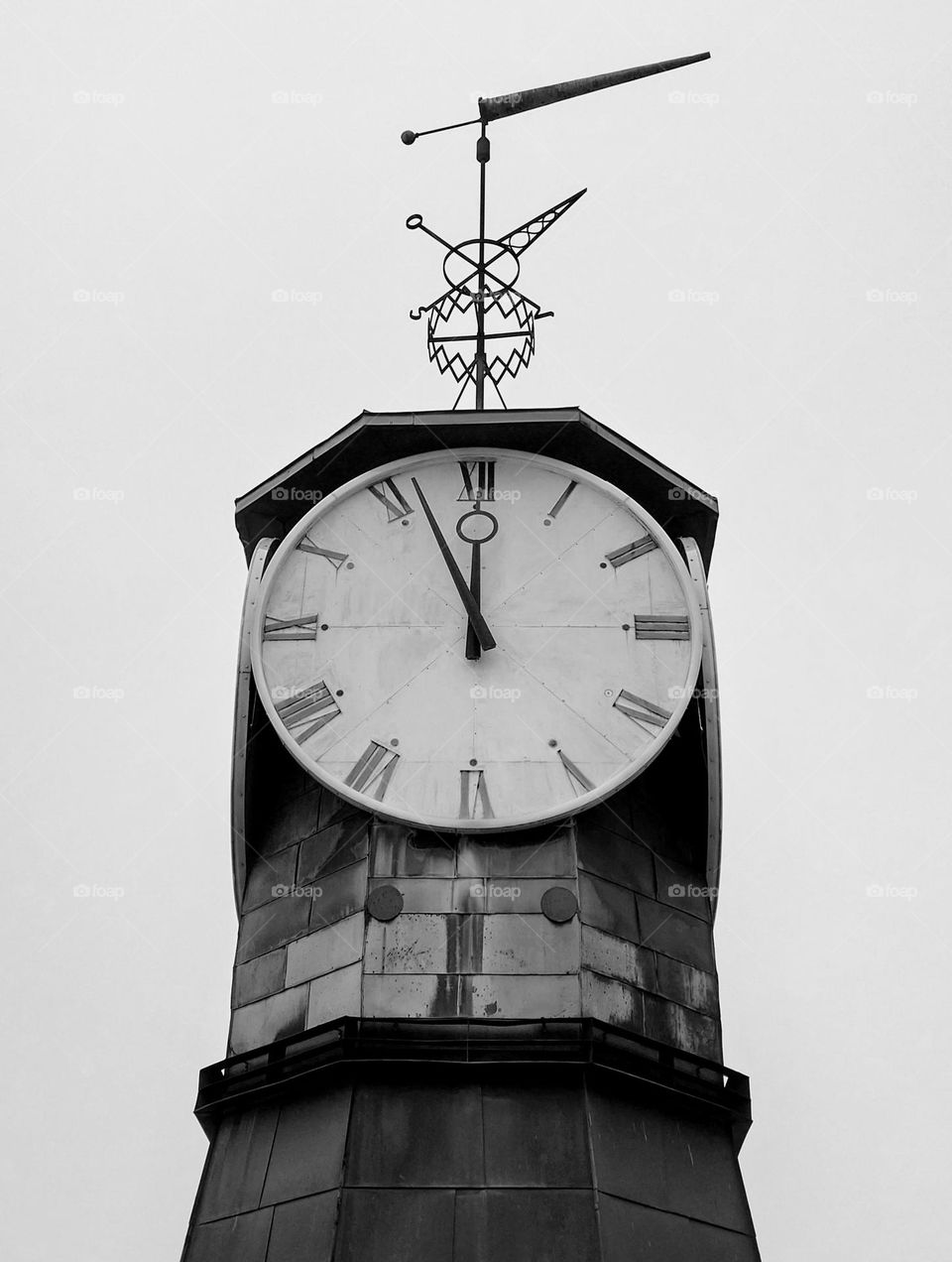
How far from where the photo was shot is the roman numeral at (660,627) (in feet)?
42.3

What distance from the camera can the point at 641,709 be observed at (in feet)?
41.0

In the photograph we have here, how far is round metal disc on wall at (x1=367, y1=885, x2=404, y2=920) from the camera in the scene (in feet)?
37.8

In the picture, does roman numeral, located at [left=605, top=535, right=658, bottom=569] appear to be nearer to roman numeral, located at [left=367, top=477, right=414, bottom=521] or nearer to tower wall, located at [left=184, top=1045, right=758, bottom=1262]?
roman numeral, located at [left=367, top=477, right=414, bottom=521]

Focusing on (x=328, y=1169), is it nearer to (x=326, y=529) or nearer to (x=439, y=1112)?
(x=439, y=1112)

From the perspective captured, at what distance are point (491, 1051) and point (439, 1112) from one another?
0.55m

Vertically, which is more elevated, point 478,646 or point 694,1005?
point 478,646

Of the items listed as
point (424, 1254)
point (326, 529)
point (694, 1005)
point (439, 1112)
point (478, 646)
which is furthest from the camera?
point (326, 529)

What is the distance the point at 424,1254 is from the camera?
985cm

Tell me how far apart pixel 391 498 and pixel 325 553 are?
31.3 inches

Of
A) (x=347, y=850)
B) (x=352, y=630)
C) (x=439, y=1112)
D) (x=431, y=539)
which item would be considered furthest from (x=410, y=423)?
(x=439, y=1112)

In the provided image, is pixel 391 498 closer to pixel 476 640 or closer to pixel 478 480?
pixel 478 480

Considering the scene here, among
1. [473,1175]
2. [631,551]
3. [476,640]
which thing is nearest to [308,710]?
[476,640]

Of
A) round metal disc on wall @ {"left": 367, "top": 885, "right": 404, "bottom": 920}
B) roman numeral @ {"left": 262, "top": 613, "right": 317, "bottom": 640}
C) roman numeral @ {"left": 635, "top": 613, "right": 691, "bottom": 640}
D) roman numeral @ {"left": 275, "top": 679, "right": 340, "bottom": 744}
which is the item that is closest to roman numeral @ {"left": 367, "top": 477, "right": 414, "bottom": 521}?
roman numeral @ {"left": 262, "top": 613, "right": 317, "bottom": 640}

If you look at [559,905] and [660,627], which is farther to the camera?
[660,627]
